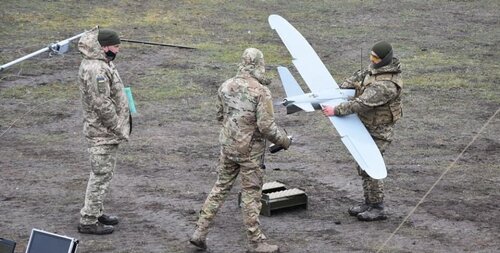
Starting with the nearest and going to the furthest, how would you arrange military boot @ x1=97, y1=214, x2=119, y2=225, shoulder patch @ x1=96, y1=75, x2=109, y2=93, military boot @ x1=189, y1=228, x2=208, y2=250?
military boot @ x1=189, y1=228, x2=208, y2=250, shoulder patch @ x1=96, y1=75, x2=109, y2=93, military boot @ x1=97, y1=214, x2=119, y2=225

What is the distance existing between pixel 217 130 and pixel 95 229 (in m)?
3.87

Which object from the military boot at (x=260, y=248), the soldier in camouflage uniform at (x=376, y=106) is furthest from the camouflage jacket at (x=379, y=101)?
the military boot at (x=260, y=248)

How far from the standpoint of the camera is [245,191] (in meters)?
9.10

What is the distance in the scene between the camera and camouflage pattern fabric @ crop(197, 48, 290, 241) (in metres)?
8.92

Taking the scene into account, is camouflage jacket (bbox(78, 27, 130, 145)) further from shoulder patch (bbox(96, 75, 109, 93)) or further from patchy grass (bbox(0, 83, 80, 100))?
patchy grass (bbox(0, 83, 80, 100))

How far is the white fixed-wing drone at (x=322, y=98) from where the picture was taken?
948 cm

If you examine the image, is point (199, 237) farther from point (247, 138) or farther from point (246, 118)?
point (246, 118)

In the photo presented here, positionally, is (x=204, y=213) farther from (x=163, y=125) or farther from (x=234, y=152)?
(x=163, y=125)

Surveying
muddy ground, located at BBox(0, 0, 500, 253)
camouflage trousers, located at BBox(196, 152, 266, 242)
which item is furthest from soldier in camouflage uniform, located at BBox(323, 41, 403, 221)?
camouflage trousers, located at BBox(196, 152, 266, 242)

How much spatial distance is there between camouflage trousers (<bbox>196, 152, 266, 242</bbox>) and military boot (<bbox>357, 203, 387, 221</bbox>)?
1.35m

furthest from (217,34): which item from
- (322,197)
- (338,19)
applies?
(322,197)

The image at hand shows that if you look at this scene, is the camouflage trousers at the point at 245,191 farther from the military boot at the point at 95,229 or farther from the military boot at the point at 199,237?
the military boot at the point at 95,229

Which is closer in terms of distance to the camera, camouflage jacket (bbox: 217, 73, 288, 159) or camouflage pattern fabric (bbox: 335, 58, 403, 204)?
camouflage jacket (bbox: 217, 73, 288, 159)

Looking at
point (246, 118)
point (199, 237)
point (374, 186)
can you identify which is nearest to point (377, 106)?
point (374, 186)
